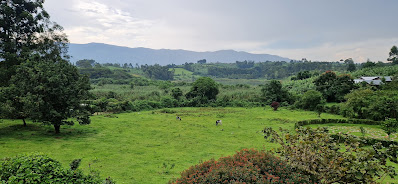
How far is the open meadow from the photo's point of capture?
12.6m

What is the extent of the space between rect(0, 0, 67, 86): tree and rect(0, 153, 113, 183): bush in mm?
17127

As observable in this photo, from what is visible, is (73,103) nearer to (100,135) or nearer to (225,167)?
(100,135)

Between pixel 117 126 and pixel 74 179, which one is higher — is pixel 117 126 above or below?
below

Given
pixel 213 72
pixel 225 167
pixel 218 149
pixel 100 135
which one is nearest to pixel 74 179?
pixel 225 167

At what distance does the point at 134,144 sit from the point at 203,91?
30.4 meters

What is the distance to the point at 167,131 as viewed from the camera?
23.2 meters

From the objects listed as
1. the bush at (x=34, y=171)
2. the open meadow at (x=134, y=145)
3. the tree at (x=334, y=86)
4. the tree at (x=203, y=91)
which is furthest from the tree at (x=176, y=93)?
the bush at (x=34, y=171)

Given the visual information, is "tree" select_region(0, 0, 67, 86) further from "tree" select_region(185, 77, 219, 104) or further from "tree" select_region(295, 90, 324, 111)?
"tree" select_region(295, 90, 324, 111)

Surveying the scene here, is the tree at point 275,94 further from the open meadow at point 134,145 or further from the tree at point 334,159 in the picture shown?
the tree at point 334,159

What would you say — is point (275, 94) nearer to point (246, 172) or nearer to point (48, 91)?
point (48, 91)

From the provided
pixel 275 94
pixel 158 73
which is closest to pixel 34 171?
pixel 275 94

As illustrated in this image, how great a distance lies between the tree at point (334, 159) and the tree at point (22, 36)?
824 inches

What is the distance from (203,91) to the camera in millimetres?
47469

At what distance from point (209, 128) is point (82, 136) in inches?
471
